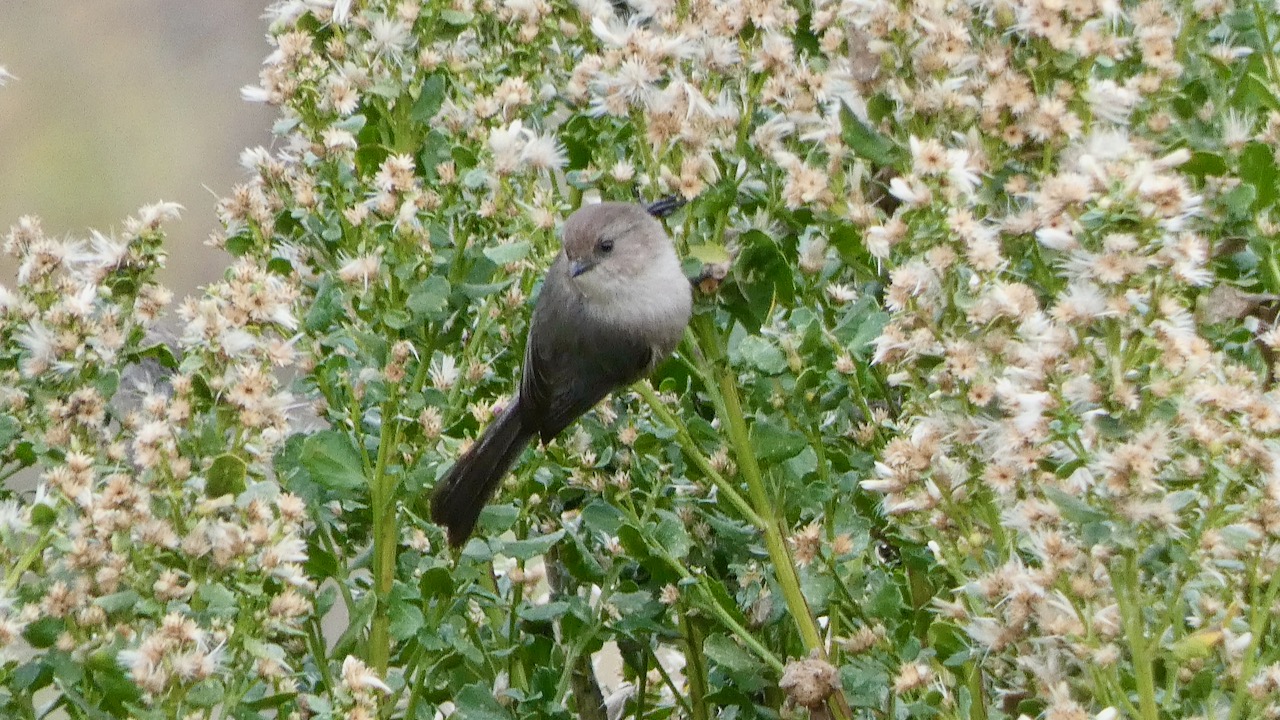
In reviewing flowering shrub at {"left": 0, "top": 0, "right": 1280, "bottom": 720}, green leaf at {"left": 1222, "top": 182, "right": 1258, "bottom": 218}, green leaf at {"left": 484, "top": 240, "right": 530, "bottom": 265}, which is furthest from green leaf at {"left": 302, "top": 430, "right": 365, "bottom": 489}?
green leaf at {"left": 1222, "top": 182, "right": 1258, "bottom": 218}

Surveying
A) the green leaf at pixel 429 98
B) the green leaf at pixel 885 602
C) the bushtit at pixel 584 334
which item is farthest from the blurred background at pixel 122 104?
the green leaf at pixel 885 602

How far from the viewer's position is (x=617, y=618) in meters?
1.51

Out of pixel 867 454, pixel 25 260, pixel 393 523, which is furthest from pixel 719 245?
pixel 25 260

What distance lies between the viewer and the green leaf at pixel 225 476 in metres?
1.15

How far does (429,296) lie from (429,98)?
9.4 inches

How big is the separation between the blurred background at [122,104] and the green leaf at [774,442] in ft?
4.13

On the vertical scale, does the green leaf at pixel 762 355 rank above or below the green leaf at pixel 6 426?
below

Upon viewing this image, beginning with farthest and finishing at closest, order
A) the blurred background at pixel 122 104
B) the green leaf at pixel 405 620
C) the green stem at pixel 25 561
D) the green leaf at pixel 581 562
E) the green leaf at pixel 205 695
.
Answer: the blurred background at pixel 122 104 < the green leaf at pixel 581 562 < the green leaf at pixel 405 620 < the green stem at pixel 25 561 < the green leaf at pixel 205 695

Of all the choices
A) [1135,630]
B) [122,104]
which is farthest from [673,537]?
[122,104]

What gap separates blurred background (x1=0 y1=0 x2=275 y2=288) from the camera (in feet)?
7.82

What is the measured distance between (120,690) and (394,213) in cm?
46

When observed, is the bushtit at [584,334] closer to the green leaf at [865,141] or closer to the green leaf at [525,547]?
the green leaf at [525,547]

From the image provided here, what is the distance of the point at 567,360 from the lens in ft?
6.04

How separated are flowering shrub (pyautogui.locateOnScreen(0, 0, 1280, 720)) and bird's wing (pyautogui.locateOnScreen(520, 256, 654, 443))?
44 millimetres
